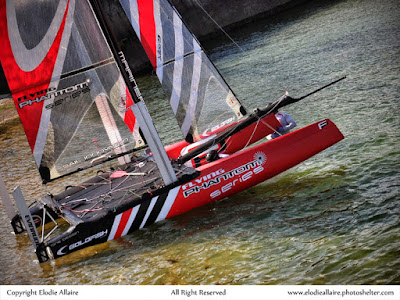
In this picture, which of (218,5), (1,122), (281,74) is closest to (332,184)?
(281,74)

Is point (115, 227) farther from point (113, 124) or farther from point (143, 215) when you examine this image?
point (113, 124)

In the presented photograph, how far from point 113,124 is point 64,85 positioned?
1.39 meters

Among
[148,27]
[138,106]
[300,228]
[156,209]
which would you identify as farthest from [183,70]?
[300,228]

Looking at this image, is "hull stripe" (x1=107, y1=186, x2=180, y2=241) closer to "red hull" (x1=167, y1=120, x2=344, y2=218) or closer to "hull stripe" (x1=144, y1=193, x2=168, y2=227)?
"hull stripe" (x1=144, y1=193, x2=168, y2=227)

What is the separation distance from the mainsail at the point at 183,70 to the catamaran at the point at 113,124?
0.02 meters

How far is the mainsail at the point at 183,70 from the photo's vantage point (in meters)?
10.5

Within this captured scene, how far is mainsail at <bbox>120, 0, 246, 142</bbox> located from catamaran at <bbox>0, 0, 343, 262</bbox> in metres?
0.02

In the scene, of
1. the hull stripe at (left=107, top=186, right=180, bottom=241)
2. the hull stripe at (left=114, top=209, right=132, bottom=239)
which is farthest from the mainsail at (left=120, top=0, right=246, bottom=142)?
the hull stripe at (left=114, top=209, right=132, bottom=239)

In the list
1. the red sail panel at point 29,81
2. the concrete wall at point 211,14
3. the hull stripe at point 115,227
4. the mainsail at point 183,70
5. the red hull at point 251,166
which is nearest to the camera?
the red sail panel at point 29,81

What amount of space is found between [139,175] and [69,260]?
91.4 inches

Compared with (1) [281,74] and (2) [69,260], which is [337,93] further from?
(2) [69,260]

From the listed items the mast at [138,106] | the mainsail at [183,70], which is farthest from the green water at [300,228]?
the mainsail at [183,70]

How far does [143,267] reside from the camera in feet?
28.8

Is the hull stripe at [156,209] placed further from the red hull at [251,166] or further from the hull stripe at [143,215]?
the red hull at [251,166]
